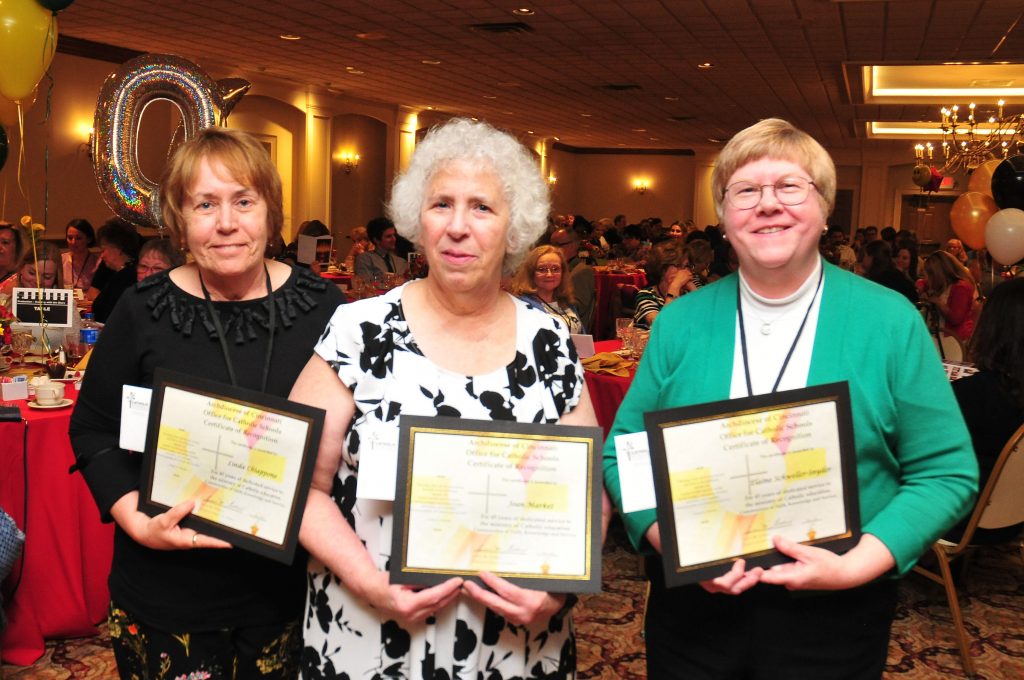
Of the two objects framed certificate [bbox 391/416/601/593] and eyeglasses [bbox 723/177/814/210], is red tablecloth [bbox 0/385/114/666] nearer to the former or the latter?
framed certificate [bbox 391/416/601/593]

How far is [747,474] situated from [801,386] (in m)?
0.21

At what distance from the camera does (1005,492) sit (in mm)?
3479

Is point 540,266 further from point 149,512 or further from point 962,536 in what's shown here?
point 149,512

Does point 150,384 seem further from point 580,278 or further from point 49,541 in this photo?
point 580,278

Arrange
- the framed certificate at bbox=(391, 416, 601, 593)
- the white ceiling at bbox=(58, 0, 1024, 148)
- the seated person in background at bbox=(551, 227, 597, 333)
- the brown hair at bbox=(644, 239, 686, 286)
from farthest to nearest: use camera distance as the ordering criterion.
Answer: the white ceiling at bbox=(58, 0, 1024, 148) → the seated person in background at bbox=(551, 227, 597, 333) → the brown hair at bbox=(644, 239, 686, 286) → the framed certificate at bbox=(391, 416, 601, 593)

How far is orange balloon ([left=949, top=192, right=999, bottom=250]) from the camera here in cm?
891

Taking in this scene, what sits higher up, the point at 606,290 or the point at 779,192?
the point at 779,192

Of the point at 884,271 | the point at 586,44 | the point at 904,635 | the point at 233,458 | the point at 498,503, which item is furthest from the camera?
the point at 586,44

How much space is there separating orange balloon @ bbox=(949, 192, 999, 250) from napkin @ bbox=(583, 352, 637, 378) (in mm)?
5766

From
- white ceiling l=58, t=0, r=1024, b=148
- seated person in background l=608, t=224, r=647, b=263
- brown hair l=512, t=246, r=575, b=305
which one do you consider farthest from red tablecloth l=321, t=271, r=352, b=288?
seated person in background l=608, t=224, r=647, b=263

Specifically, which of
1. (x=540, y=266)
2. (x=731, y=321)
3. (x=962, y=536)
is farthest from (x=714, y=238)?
(x=731, y=321)

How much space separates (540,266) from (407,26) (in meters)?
5.43

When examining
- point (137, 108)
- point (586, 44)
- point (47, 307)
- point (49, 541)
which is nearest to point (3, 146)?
point (47, 307)

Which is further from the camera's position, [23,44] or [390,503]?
[23,44]
